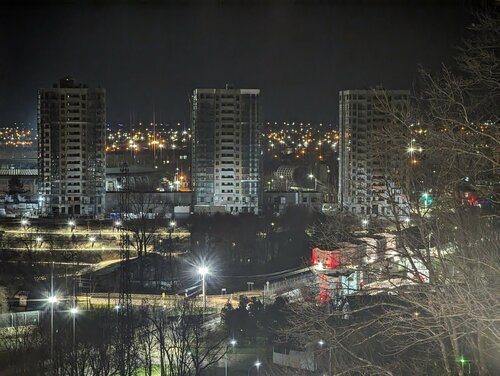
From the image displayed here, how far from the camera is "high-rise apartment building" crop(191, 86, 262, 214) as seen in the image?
64.5 ft

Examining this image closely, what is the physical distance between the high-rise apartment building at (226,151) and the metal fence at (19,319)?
1181 centimetres

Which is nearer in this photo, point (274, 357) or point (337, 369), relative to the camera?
point (337, 369)

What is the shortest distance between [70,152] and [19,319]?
12.3 metres

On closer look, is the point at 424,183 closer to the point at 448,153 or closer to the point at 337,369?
the point at 448,153

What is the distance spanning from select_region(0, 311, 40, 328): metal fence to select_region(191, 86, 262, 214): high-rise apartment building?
11808 millimetres

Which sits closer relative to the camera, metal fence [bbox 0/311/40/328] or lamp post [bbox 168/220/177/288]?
metal fence [bbox 0/311/40/328]

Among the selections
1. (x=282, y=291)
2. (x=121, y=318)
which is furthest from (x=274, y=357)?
(x=282, y=291)

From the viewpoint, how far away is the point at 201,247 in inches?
533

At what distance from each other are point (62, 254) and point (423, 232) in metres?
10.7

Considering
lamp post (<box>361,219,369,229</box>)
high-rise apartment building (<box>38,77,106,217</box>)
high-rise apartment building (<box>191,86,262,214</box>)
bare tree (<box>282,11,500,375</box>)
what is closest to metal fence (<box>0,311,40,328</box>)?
lamp post (<box>361,219,369,229</box>)

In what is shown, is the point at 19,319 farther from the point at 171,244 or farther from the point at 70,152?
the point at 70,152

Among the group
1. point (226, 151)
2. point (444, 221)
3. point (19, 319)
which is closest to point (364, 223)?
point (444, 221)

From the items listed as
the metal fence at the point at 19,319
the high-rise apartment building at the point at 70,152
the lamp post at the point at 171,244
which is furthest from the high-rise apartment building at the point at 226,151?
the metal fence at the point at 19,319

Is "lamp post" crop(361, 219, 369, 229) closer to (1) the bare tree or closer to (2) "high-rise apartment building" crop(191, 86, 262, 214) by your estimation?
(1) the bare tree
